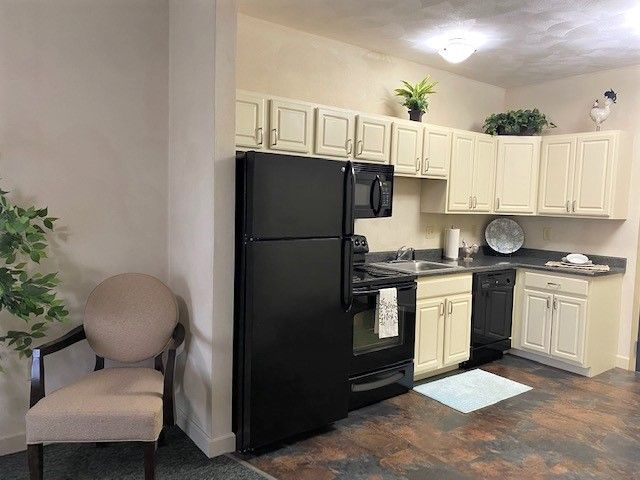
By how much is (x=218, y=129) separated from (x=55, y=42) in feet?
3.34

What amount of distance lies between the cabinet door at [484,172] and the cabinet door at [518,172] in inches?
2.8

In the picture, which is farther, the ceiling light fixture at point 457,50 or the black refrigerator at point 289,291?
the ceiling light fixture at point 457,50

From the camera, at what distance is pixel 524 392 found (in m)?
3.62

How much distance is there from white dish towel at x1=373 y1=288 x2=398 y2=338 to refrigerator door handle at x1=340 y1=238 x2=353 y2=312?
0.42 m

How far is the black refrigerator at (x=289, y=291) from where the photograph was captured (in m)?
2.52

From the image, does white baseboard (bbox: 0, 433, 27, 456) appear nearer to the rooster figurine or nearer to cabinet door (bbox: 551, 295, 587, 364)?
cabinet door (bbox: 551, 295, 587, 364)

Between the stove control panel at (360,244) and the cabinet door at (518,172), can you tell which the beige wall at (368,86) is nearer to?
the stove control panel at (360,244)

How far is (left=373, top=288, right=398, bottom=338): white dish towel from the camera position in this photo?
323cm

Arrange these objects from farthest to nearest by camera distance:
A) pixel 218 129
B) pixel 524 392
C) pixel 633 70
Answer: pixel 633 70
pixel 524 392
pixel 218 129

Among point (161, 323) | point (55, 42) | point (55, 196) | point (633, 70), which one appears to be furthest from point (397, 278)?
point (633, 70)

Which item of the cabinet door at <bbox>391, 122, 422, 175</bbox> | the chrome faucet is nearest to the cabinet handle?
the cabinet door at <bbox>391, 122, 422, 175</bbox>

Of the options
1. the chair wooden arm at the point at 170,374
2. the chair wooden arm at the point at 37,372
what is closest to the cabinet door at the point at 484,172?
the chair wooden arm at the point at 170,374

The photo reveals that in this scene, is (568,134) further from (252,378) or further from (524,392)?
(252,378)

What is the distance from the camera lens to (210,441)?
101 inches
